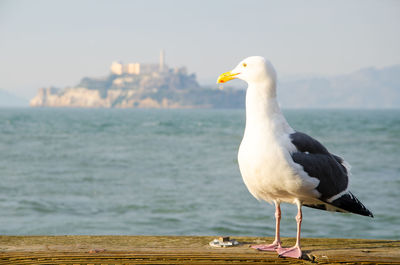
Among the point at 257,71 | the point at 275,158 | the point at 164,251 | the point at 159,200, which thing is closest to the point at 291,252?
the point at 275,158

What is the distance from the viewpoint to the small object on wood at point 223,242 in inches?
124

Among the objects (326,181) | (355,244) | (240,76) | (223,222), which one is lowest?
(223,222)

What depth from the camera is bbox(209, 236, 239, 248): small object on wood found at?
3.16 m

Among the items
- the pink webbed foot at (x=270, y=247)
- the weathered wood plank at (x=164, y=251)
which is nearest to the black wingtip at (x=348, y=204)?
the weathered wood plank at (x=164, y=251)

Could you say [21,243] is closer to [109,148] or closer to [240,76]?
[240,76]

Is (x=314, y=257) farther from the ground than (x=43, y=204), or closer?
farther from the ground

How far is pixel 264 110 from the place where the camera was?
315 centimetres

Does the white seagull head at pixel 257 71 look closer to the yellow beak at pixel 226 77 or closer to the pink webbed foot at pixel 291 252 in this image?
the yellow beak at pixel 226 77

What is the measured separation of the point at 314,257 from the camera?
2.99 m

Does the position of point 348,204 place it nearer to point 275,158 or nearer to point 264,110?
point 275,158

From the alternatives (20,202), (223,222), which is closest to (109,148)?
(20,202)

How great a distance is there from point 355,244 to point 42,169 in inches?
704

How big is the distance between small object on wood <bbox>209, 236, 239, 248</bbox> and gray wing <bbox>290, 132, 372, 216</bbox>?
607mm

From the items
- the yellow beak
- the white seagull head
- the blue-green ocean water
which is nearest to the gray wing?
the white seagull head
